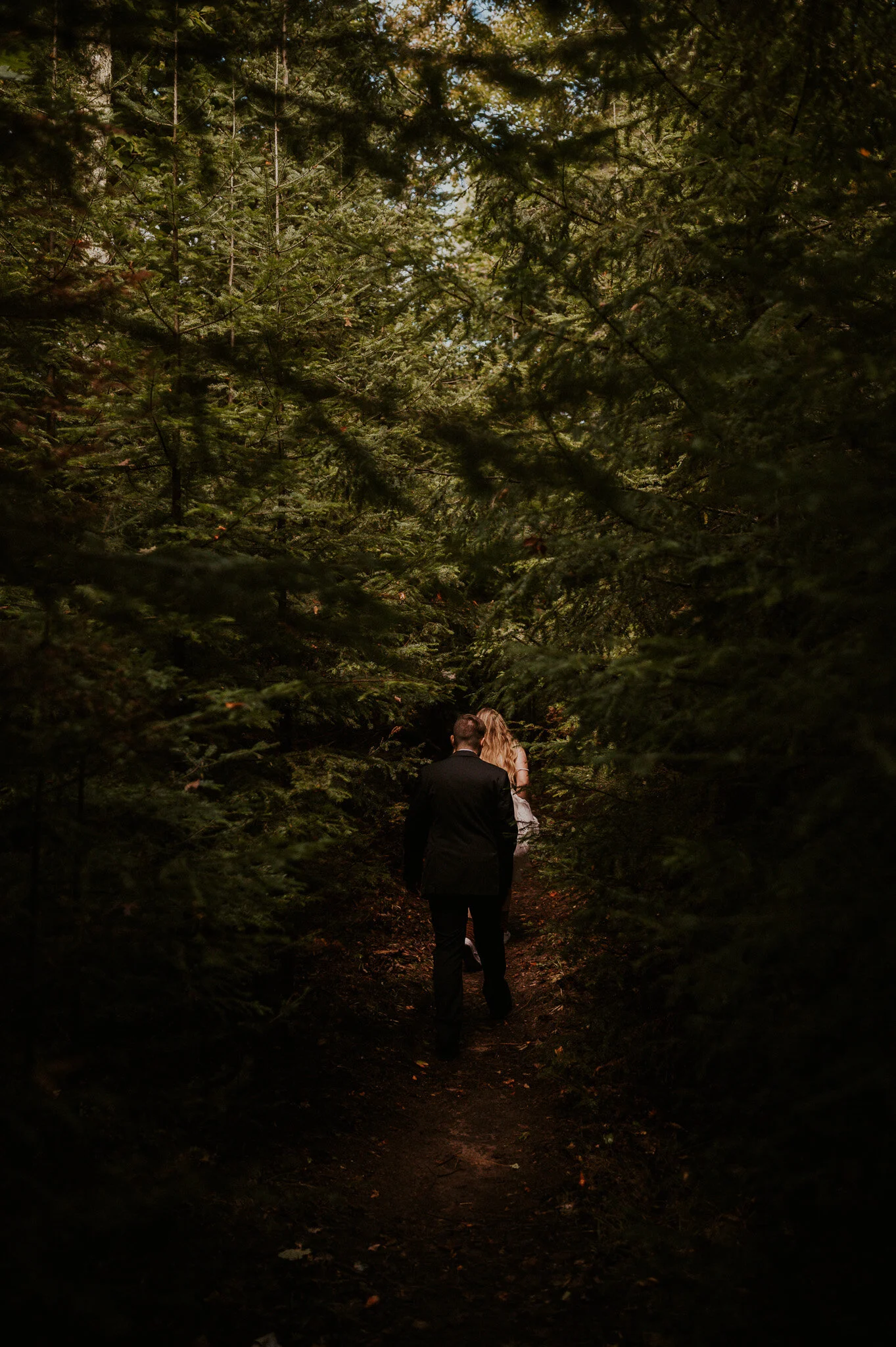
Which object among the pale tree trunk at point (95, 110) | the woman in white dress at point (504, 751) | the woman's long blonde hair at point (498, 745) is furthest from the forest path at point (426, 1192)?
the pale tree trunk at point (95, 110)

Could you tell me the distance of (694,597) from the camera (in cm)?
403

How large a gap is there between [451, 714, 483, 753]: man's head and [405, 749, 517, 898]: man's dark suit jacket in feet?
0.23

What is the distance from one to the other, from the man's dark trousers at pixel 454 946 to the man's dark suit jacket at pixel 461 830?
0.13m

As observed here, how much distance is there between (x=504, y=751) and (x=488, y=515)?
465 cm

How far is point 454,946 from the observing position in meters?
6.45

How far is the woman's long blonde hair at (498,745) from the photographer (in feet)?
28.7

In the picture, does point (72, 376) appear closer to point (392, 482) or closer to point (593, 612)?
point (392, 482)

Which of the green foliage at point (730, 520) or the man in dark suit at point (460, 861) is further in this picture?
the man in dark suit at point (460, 861)

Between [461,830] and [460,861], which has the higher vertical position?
[461,830]

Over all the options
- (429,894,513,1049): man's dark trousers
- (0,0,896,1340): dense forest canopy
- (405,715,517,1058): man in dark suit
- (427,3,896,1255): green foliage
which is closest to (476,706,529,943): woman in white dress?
(405,715,517,1058): man in dark suit

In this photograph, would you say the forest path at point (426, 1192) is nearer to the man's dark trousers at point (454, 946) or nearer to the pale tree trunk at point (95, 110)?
the man's dark trousers at point (454, 946)

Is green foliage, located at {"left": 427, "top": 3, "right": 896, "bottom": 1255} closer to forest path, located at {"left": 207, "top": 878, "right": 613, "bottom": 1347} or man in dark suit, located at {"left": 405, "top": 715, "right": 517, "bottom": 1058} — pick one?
forest path, located at {"left": 207, "top": 878, "right": 613, "bottom": 1347}

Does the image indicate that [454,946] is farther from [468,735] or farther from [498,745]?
[498,745]

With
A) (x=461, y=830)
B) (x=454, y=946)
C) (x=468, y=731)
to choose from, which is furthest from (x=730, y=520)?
(x=454, y=946)
